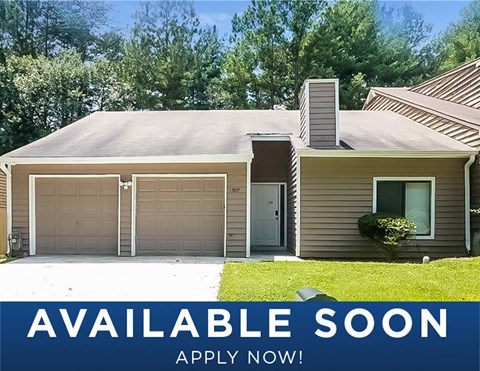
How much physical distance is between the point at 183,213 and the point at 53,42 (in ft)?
60.2

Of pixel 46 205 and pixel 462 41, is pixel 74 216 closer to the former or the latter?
pixel 46 205

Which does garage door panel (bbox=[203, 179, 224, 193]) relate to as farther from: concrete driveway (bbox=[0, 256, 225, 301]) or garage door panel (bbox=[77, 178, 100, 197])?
garage door panel (bbox=[77, 178, 100, 197])

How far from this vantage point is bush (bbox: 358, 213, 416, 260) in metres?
7.76

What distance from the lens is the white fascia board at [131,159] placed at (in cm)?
826

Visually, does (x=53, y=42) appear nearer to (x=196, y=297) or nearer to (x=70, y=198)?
(x=70, y=198)

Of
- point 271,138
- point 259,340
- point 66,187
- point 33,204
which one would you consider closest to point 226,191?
point 271,138

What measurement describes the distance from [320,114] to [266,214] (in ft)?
10.1

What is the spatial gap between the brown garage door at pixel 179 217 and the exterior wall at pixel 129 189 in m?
0.24

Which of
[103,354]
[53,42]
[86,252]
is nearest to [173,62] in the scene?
[53,42]

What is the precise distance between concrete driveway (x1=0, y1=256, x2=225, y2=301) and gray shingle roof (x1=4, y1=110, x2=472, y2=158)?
2.30 meters

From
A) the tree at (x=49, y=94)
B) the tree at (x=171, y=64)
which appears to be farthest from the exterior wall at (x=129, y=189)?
the tree at (x=49, y=94)

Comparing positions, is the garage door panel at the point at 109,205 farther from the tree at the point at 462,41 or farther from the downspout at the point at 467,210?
the tree at the point at 462,41

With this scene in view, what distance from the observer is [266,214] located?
10.5m

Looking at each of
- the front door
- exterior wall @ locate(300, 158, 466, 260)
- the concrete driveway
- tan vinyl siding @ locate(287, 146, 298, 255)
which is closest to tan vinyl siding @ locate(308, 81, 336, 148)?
exterior wall @ locate(300, 158, 466, 260)
